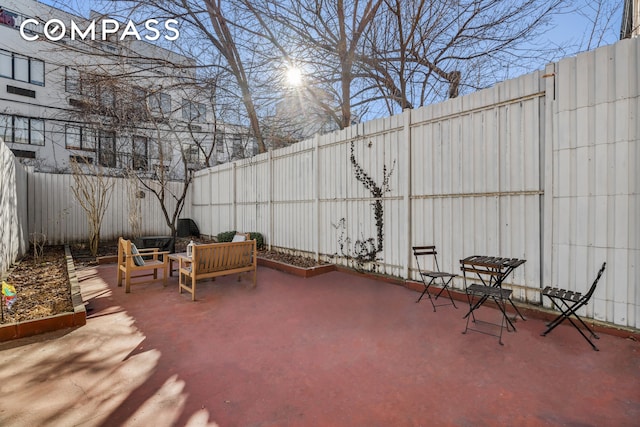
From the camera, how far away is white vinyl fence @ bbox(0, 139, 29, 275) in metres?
5.29

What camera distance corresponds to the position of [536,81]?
3971mm

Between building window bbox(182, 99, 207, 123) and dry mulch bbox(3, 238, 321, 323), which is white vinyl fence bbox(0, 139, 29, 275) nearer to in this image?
dry mulch bbox(3, 238, 321, 323)

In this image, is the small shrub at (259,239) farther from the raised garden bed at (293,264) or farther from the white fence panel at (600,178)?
the white fence panel at (600,178)

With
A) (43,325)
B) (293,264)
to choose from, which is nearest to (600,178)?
(293,264)

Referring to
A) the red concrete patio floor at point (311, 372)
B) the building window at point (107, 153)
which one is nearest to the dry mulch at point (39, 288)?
the red concrete patio floor at point (311, 372)

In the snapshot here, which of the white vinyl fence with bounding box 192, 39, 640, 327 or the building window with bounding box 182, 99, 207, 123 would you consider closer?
the white vinyl fence with bounding box 192, 39, 640, 327

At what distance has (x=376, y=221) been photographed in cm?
612

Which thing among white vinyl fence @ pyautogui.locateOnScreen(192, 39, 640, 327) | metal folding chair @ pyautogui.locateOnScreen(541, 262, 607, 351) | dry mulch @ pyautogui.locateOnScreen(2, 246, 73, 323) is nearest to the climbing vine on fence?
white vinyl fence @ pyautogui.locateOnScreen(192, 39, 640, 327)

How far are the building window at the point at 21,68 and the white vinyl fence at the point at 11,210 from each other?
12067mm

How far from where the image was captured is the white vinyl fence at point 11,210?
17.3 feet

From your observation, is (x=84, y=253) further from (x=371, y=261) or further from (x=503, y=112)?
(x=503, y=112)

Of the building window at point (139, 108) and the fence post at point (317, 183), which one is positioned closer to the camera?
the fence post at point (317, 183)

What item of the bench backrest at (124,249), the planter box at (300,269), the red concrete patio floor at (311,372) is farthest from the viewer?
the planter box at (300,269)

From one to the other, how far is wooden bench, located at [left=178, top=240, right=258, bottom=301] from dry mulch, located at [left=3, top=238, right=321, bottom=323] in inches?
59.8
